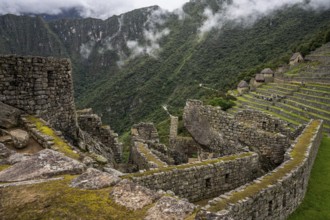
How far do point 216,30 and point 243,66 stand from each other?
258 ft

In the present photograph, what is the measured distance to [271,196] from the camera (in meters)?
7.38

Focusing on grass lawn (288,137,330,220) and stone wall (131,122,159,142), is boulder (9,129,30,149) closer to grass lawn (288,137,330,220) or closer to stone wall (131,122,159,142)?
grass lawn (288,137,330,220)

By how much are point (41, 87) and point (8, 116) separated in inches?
53.3

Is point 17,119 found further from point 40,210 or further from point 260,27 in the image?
point 260,27

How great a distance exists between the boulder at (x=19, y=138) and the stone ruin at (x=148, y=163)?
0.10ft

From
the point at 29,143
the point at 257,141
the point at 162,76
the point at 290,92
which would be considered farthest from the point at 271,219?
the point at 162,76

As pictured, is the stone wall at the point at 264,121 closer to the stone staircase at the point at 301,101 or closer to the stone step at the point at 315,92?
the stone staircase at the point at 301,101

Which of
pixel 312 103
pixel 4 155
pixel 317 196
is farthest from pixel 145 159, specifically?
pixel 312 103

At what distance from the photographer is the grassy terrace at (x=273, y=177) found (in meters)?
6.31

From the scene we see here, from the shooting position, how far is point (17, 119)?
778 centimetres

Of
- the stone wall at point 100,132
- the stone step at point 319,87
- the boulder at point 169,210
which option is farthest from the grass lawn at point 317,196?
the stone step at point 319,87

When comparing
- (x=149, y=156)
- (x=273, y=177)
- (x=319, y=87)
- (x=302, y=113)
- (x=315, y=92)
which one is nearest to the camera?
(x=273, y=177)

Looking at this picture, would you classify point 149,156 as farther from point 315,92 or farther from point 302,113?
Result: point 315,92

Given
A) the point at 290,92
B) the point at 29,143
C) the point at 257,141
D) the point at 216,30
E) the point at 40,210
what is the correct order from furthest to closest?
the point at 216,30 → the point at 290,92 → the point at 257,141 → the point at 29,143 → the point at 40,210
